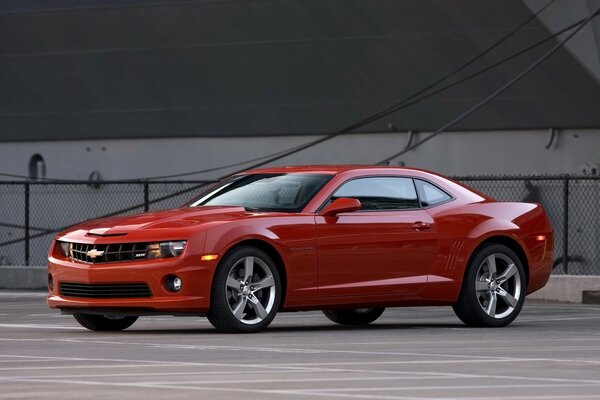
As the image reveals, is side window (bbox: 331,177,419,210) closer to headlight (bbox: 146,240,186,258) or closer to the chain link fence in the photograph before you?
headlight (bbox: 146,240,186,258)

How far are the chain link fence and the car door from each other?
8088 millimetres

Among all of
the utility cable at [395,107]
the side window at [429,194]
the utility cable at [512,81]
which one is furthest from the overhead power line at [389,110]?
the side window at [429,194]

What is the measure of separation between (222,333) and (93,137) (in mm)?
17205

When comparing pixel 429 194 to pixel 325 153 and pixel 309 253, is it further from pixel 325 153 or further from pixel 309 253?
pixel 325 153

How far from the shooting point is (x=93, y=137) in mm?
30625

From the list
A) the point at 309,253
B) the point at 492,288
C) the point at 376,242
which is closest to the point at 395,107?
the point at 492,288

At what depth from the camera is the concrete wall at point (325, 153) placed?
84.1 ft

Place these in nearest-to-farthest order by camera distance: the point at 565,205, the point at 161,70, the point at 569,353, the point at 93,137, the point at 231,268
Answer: the point at 569,353
the point at 231,268
the point at 565,205
the point at 161,70
the point at 93,137

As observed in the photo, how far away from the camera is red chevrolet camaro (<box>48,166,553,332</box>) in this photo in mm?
13586

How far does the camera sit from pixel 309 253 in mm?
14078

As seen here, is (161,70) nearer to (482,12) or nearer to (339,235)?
(482,12)

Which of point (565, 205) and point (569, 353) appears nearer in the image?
point (569, 353)

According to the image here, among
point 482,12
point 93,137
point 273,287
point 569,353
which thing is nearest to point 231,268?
point 273,287

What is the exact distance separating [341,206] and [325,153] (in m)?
13.8
